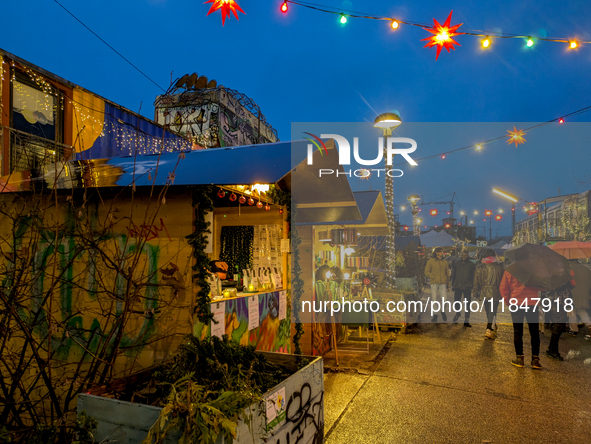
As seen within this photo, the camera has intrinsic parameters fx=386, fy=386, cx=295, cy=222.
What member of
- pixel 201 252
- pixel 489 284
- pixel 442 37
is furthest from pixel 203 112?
pixel 201 252

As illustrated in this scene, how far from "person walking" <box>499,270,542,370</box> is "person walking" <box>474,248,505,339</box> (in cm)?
186

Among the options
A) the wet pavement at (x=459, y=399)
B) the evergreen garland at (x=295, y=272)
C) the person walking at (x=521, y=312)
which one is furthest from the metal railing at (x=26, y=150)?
the person walking at (x=521, y=312)

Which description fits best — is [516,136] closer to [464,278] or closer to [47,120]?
[464,278]

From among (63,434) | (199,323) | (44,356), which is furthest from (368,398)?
(44,356)

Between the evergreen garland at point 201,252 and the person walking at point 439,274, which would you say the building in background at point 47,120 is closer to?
the evergreen garland at point 201,252

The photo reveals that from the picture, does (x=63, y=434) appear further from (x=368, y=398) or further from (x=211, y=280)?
(x=368, y=398)

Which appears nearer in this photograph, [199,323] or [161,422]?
[161,422]

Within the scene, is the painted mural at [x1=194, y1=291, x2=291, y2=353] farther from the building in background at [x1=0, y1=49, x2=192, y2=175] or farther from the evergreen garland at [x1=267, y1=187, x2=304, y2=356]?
→ the building in background at [x1=0, y1=49, x2=192, y2=175]

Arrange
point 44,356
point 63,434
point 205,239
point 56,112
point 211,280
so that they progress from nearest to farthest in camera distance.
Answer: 1. point 63,434
2. point 205,239
3. point 44,356
4. point 211,280
5. point 56,112

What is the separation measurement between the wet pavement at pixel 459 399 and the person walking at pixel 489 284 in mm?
1241

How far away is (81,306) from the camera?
4137 mm

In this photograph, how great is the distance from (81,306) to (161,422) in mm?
2727

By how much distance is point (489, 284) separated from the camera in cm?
996

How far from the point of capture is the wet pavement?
152 inches
